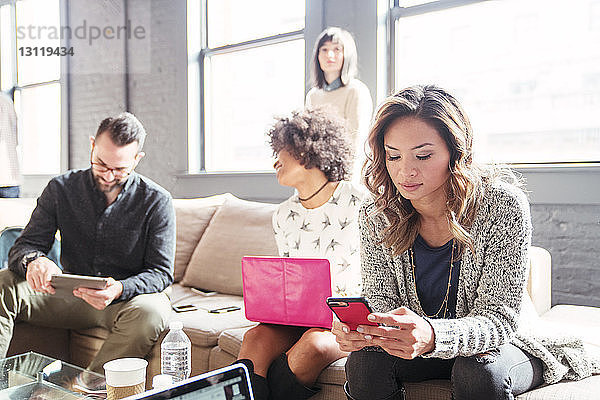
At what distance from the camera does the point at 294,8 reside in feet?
13.2

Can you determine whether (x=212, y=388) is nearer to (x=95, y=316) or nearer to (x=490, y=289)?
(x=490, y=289)

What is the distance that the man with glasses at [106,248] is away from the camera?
2.21 meters

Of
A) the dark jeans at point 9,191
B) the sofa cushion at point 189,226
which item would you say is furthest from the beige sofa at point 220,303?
the dark jeans at point 9,191

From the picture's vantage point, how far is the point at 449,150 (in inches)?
58.2

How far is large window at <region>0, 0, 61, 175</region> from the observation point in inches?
249

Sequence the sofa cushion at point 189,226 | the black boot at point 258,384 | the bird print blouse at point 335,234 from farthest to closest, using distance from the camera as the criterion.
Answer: the sofa cushion at point 189,226 < the bird print blouse at point 335,234 < the black boot at point 258,384

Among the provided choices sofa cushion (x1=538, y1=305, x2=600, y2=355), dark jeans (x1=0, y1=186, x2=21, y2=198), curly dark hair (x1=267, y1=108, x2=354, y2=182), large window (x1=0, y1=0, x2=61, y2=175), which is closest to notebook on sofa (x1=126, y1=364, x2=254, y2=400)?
sofa cushion (x1=538, y1=305, x2=600, y2=355)

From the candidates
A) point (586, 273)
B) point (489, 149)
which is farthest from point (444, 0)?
point (586, 273)

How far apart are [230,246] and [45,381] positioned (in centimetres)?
127

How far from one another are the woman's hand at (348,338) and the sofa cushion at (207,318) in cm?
A: 90

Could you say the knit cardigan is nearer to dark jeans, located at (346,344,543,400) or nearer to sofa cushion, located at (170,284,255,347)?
dark jeans, located at (346,344,543,400)

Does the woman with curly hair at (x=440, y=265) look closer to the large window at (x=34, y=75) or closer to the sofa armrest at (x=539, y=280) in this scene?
the sofa armrest at (x=539, y=280)

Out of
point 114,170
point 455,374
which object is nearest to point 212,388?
point 455,374

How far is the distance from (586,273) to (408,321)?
1.74 m
